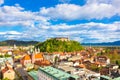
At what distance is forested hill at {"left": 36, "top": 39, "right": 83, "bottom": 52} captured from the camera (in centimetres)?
10388

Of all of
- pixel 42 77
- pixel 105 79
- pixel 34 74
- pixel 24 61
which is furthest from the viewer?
pixel 24 61

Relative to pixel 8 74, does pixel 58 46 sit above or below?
above

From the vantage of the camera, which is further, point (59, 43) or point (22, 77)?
point (59, 43)

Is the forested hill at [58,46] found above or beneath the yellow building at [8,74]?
above

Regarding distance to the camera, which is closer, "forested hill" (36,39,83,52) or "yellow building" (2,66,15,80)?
"yellow building" (2,66,15,80)

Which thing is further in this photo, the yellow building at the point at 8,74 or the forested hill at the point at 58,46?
the forested hill at the point at 58,46

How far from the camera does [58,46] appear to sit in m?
107

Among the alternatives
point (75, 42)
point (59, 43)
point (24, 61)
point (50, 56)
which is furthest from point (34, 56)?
point (75, 42)

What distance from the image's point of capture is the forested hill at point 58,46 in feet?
341

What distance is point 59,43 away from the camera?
107188mm

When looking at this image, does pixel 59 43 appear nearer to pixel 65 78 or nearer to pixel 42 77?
pixel 42 77

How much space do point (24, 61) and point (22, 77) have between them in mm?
22385

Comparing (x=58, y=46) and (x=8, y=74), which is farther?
(x=58, y=46)

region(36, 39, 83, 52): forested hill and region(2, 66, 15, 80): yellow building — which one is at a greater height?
region(36, 39, 83, 52): forested hill
